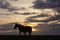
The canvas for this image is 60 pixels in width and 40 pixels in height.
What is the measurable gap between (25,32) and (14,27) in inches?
70.8

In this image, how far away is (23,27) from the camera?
2653 cm

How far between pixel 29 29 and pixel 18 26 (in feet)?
5.95

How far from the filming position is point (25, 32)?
2712 cm

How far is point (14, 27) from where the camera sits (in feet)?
88.5

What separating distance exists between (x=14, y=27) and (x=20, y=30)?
109 centimetres
